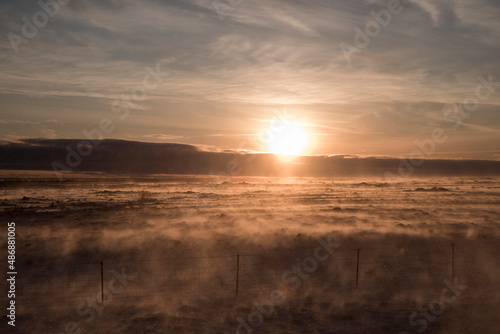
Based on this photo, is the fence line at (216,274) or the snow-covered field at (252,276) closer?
the snow-covered field at (252,276)

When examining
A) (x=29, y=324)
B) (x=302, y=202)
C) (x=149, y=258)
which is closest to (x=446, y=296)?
(x=149, y=258)

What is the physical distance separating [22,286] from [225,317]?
8886 mm

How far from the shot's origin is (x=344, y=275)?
18.8 m

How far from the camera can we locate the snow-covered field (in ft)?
45.3

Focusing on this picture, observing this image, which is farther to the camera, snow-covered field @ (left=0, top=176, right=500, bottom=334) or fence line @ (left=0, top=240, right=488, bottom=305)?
fence line @ (left=0, top=240, right=488, bottom=305)

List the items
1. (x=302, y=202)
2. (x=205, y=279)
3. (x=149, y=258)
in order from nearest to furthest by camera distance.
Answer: (x=205, y=279)
(x=149, y=258)
(x=302, y=202)

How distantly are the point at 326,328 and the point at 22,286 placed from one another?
1256 cm

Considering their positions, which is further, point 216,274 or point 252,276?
point 252,276

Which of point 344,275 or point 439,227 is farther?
point 439,227

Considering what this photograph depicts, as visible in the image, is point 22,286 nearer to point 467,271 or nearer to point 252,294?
point 252,294

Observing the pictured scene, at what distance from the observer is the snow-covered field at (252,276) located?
13.8 m

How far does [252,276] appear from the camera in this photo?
18266 millimetres

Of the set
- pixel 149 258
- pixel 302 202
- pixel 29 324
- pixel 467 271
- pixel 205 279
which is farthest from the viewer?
pixel 302 202

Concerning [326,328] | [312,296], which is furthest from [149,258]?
[326,328]
